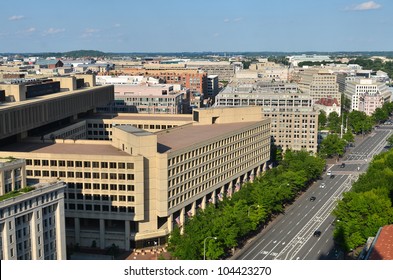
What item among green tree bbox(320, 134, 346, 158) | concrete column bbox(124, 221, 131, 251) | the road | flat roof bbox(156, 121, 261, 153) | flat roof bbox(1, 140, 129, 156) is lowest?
the road

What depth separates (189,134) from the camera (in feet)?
382

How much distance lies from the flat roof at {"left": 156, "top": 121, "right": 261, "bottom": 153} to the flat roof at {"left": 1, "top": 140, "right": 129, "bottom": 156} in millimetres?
9652

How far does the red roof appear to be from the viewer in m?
Answer: 60.9

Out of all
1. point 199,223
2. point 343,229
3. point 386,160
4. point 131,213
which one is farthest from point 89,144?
point 386,160

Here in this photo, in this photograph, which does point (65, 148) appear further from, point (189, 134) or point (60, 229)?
point (60, 229)

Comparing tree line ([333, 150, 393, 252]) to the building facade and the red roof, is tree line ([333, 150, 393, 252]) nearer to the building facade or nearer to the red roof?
the red roof

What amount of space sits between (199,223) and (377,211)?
31509 mm

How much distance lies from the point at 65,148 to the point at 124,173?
17.4 meters

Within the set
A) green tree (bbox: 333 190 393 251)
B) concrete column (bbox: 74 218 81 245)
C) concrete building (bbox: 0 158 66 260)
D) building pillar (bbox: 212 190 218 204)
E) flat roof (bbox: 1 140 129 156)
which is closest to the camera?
concrete building (bbox: 0 158 66 260)

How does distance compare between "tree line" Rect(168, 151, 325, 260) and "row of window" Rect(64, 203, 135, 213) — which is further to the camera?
"row of window" Rect(64, 203, 135, 213)

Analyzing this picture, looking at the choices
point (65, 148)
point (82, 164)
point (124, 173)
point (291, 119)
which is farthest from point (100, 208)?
point (291, 119)

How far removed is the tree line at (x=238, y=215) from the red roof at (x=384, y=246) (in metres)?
21.8

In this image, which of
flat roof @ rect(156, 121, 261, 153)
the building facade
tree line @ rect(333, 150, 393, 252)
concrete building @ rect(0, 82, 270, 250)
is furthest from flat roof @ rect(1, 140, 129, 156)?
tree line @ rect(333, 150, 393, 252)

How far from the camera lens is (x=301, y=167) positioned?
13462 centimetres
